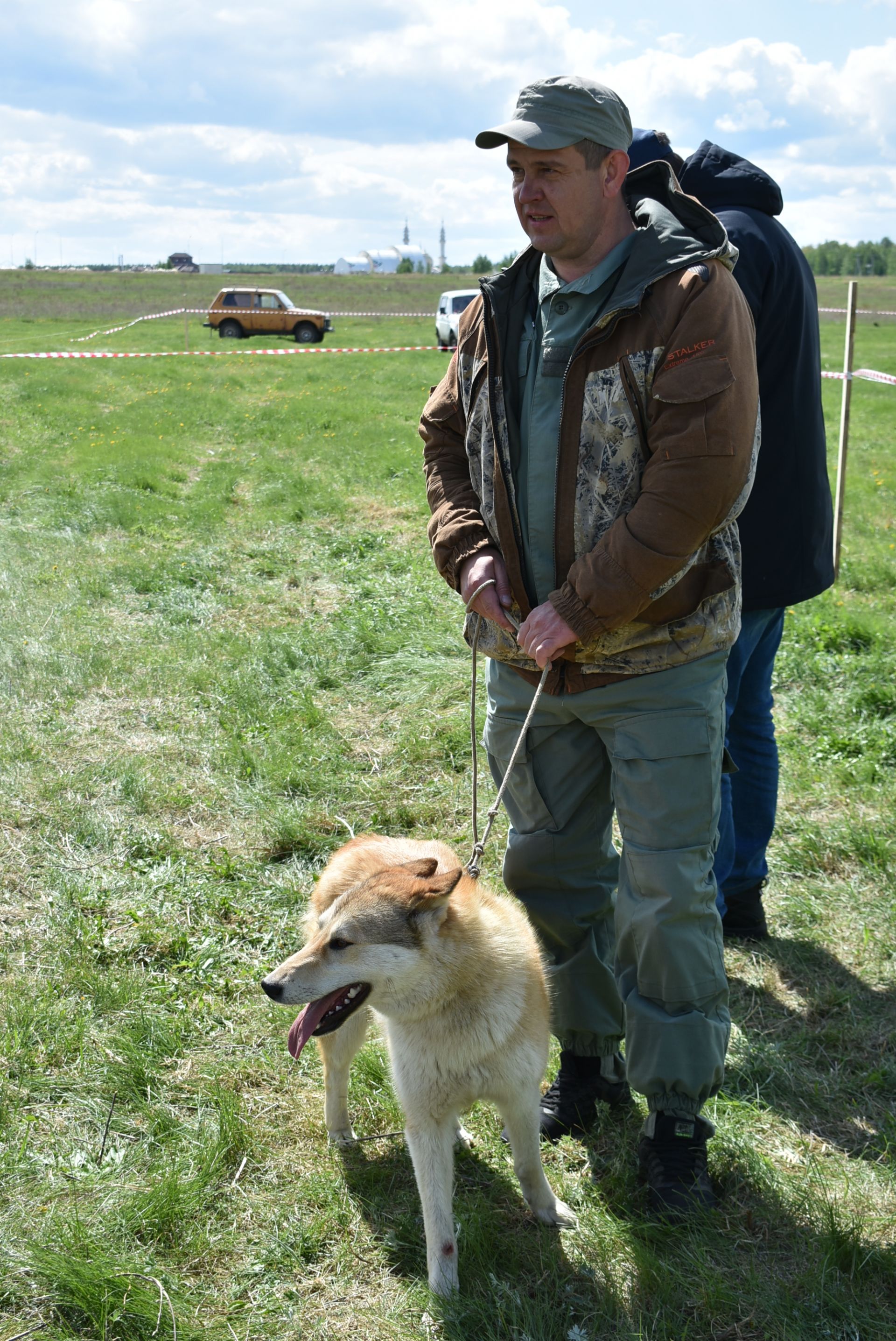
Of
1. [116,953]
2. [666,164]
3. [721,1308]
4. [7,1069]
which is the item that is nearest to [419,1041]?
[721,1308]

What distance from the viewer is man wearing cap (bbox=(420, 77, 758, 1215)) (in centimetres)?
245

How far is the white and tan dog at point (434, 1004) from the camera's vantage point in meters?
2.56

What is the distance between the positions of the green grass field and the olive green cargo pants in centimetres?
44

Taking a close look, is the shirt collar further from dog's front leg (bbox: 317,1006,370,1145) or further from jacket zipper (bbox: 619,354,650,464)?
dog's front leg (bbox: 317,1006,370,1145)

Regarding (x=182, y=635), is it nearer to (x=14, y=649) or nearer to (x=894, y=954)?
(x=14, y=649)

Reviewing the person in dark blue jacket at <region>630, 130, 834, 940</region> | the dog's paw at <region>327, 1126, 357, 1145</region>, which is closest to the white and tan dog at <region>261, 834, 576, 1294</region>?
the dog's paw at <region>327, 1126, 357, 1145</region>

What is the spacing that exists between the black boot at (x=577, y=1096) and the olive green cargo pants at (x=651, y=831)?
341 millimetres

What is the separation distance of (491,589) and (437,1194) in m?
1.57

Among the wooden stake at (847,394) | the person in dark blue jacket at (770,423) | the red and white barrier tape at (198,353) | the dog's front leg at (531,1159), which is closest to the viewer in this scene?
the dog's front leg at (531,1159)

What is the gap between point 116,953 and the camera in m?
3.84

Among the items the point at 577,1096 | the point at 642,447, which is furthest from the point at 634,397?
the point at 577,1096

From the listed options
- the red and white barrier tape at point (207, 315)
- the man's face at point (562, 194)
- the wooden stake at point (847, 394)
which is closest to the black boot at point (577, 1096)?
the man's face at point (562, 194)

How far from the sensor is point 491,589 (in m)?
2.88

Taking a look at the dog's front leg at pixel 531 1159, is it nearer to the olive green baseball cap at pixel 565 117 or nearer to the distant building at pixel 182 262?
the olive green baseball cap at pixel 565 117
